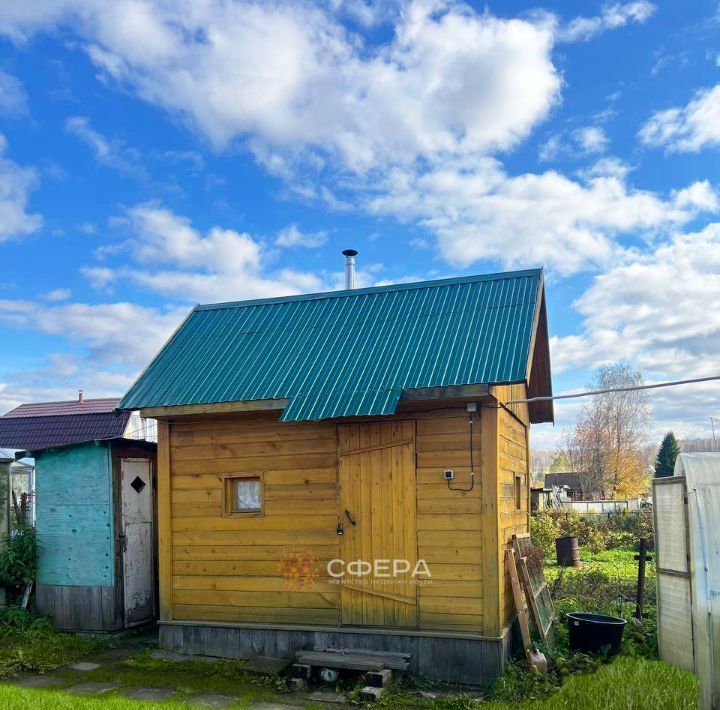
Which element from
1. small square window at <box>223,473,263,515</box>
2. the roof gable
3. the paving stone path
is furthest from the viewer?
the roof gable

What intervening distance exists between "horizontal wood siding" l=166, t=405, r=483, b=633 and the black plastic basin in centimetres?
153

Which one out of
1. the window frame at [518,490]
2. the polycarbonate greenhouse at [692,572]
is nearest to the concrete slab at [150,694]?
the window frame at [518,490]

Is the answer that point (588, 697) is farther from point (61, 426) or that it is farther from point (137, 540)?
point (61, 426)

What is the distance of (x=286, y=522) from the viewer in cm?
898

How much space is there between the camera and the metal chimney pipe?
39.2 feet

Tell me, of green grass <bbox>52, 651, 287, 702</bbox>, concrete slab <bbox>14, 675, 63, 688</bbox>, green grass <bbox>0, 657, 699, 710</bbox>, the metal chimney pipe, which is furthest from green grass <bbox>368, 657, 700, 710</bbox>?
the metal chimney pipe

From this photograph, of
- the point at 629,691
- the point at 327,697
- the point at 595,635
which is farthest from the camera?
the point at 595,635

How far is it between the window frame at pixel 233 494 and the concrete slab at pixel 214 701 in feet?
7.30

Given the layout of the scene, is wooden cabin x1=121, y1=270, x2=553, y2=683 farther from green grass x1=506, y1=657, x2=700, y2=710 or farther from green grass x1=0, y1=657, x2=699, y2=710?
green grass x1=506, y1=657, x2=700, y2=710

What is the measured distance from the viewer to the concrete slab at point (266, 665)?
831 cm

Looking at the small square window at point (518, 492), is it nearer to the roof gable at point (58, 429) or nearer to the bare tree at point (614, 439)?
the roof gable at point (58, 429)

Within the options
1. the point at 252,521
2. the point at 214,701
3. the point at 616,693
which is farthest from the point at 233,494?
the point at 616,693

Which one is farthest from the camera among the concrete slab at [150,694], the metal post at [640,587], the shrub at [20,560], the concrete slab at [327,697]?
the shrub at [20,560]

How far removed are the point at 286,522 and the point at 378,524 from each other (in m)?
1.24
